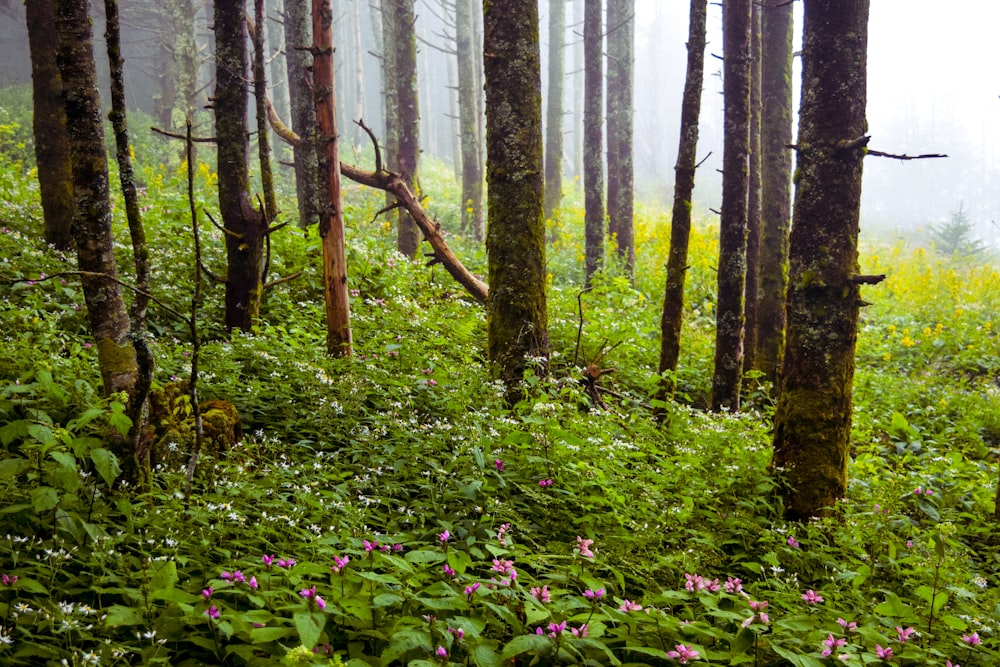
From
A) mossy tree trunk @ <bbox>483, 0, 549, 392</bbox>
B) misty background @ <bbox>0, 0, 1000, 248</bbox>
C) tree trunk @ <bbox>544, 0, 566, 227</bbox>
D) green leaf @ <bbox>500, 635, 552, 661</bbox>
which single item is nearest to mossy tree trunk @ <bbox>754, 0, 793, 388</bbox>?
mossy tree trunk @ <bbox>483, 0, 549, 392</bbox>

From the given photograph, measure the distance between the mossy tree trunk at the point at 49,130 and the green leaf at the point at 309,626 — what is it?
6751 millimetres

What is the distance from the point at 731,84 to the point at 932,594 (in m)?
5.85

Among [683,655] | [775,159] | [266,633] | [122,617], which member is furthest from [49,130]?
[775,159]

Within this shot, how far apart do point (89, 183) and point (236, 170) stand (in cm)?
A: 300

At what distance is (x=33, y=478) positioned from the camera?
2.74 meters

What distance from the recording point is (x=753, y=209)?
8.21 m

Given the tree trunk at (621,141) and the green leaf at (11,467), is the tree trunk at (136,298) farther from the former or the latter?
the tree trunk at (621,141)

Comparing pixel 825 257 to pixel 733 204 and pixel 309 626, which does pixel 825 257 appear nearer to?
pixel 733 204

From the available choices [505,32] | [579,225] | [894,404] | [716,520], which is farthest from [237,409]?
[579,225]

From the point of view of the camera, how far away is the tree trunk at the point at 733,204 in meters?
7.02

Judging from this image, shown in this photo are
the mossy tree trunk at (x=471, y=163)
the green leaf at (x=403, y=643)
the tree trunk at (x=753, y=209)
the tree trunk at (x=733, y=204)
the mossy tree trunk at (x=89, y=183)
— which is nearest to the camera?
the green leaf at (x=403, y=643)

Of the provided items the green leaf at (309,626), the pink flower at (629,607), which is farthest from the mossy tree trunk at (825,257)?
the green leaf at (309,626)

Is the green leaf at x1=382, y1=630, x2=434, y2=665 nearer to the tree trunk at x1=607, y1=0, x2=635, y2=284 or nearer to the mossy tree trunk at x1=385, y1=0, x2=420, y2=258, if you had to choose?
the tree trunk at x1=607, y1=0, x2=635, y2=284

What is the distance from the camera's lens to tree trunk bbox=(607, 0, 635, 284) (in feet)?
47.3
